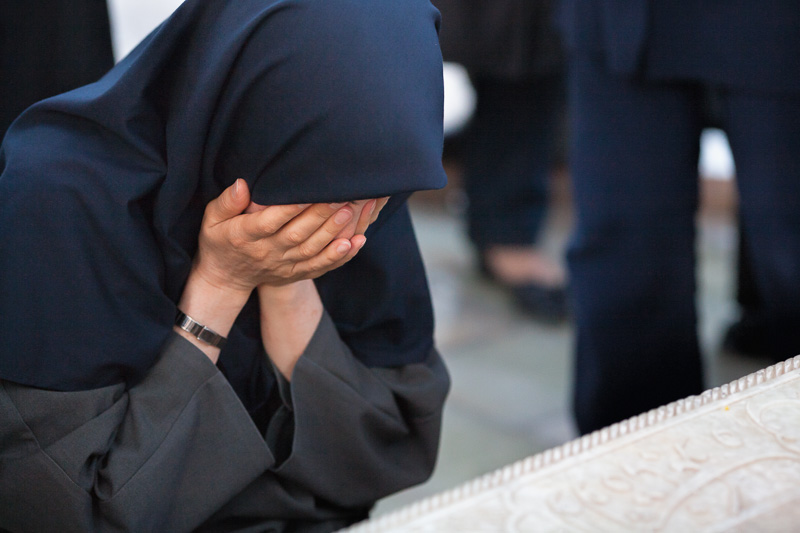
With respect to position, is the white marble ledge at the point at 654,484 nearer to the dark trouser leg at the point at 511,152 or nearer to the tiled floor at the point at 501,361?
the tiled floor at the point at 501,361

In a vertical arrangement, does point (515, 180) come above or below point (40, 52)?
below

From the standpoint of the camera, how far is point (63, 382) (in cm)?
69

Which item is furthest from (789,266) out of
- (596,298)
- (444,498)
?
(444,498)

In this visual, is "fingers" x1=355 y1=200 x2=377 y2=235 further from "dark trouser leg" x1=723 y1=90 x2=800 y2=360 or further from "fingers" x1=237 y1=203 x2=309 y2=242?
"dark trouser leg" x1=723 y1=90 x2=800 y2=360

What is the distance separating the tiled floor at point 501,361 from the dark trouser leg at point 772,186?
583mm

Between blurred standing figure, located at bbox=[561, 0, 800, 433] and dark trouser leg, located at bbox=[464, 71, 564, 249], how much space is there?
3.27ft

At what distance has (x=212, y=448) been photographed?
29.9 inches

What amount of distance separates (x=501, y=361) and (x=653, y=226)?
2.57ft

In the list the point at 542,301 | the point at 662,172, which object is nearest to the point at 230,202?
the point at 662,172

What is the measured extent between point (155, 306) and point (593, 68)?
1.00 m

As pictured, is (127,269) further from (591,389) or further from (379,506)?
(591,389)

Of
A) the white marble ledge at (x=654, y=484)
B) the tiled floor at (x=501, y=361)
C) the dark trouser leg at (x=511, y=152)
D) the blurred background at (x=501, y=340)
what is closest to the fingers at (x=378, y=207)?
the white marble ledge at (x=654, y=484)

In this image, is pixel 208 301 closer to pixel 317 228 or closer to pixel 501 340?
pixel 317 228

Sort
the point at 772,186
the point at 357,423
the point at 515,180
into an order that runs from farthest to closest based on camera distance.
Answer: the point at 515,180, the point at 772,186, the point at 357,423
